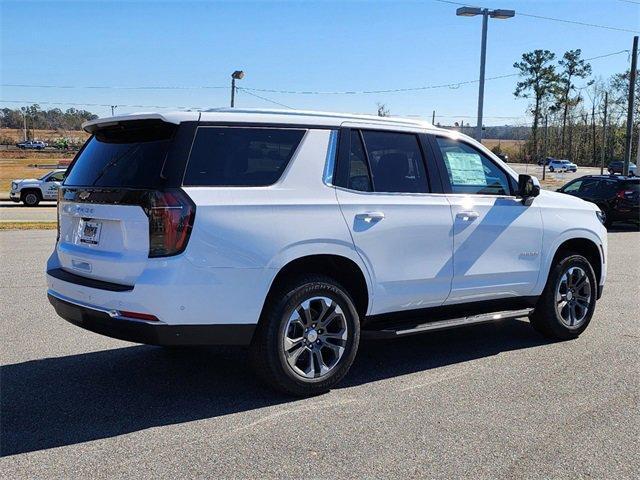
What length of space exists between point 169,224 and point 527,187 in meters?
3.36

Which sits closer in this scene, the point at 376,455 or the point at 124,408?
the point at 376,455

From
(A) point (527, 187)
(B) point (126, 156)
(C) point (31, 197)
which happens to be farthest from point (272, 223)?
(C) point (31, 197)

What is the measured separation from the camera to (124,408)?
174 inches

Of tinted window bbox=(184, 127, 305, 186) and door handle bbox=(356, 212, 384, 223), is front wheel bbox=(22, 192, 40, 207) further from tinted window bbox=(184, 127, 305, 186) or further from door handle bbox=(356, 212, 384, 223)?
door handle bbox=(356, 212, 384, 223)

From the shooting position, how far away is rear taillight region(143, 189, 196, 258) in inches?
162

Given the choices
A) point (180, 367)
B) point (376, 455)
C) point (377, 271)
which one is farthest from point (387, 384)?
point (180, 367)

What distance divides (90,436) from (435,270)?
280 cm

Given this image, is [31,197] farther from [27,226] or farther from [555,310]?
[555,310]

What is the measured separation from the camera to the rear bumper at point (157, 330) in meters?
4.12

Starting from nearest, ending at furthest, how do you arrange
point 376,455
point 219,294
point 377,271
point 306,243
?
1. point 376,455
2. point 219,294
3. point 306,243
4. point 377,271

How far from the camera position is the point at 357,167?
16.4ft

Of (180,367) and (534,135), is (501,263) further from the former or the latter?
(534,135)

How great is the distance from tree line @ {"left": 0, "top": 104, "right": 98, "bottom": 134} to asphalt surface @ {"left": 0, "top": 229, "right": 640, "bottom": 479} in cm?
15738

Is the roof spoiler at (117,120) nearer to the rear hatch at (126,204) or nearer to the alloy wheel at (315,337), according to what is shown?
the rear hatch at (126,204)
